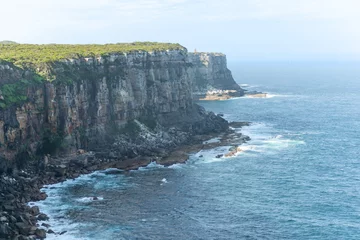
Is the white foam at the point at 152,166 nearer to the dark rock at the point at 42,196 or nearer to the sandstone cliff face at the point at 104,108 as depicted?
the sandstone cliff face at the point at 104,108

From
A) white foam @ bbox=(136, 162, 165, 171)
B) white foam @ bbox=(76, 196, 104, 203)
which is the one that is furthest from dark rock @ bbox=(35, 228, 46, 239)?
white foam @ bbox=(136, 162, 165, 171)

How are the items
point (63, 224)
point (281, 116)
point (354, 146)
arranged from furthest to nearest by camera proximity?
point (281, 116) < point (354, 146) < point (63, 224)

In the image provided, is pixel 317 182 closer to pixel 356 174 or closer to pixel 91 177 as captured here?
pixel 356 174

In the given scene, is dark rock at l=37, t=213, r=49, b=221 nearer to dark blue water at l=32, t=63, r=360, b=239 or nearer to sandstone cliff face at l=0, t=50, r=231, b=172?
dark blue water at l=32, t=63, r=360, b=239

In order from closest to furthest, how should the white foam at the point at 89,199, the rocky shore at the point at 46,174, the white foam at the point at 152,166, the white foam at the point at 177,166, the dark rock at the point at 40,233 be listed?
1. the dark rock at the point at 40,233
2. the rocky shore at the point at 46,174
3. the white foam at the point at 89,199
4. the white foam at the point at 152,166
5. the white foam at the point at 177,166

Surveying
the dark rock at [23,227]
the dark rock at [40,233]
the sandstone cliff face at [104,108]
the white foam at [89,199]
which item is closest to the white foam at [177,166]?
the sandstone cliff face at [104,108]

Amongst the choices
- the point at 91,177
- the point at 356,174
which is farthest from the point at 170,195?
the point at 356,174
